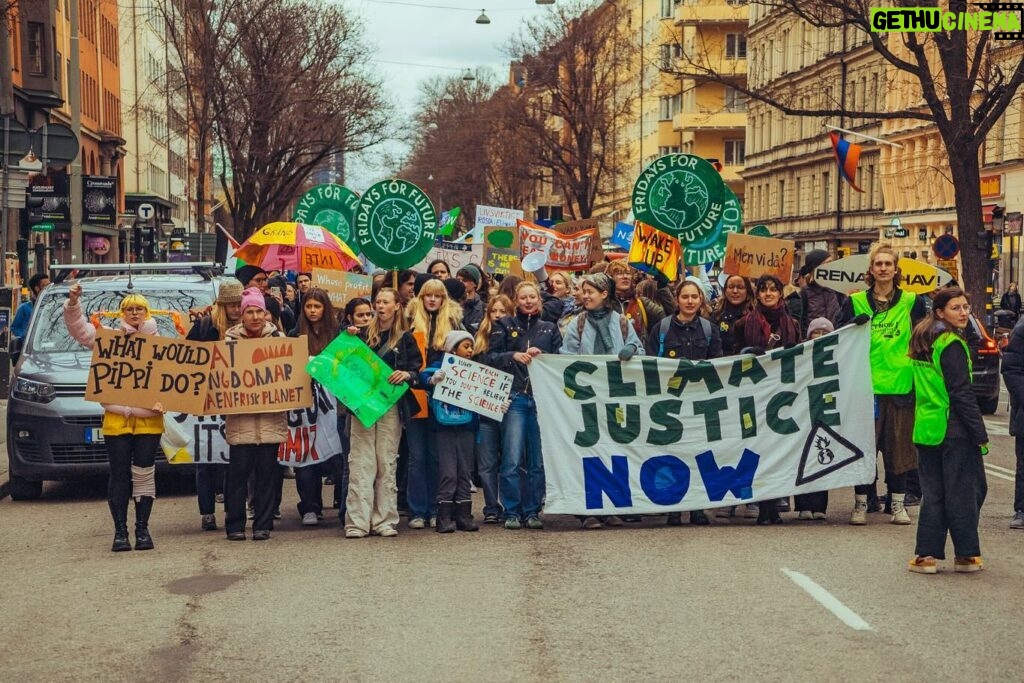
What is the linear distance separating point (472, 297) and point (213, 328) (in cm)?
508

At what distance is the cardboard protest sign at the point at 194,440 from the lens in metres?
12.1

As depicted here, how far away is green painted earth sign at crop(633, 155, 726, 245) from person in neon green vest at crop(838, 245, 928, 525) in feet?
16.1

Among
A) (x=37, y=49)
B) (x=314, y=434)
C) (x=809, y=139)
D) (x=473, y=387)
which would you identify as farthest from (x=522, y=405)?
(x=809, y=139)

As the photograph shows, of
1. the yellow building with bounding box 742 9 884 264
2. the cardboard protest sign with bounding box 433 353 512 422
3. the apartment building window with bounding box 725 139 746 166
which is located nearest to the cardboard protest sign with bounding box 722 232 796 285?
the cardboard protest sign with bounding box 433 353 512 422

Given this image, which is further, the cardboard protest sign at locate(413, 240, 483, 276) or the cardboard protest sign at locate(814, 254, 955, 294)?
the cardboard protest sign at locate(413, 240, 483, 276)

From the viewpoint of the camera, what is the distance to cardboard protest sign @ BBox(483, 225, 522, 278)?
23.0 metres

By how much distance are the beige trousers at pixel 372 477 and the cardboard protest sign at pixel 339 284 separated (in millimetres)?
5834

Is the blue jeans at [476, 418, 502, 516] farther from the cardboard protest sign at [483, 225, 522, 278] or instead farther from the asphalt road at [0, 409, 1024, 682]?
the cardboard protest sign at [483, 225, 522, 278]

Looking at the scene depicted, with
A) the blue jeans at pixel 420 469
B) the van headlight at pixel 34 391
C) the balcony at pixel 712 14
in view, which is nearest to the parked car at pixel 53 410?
the van headlight at pixel 34 391

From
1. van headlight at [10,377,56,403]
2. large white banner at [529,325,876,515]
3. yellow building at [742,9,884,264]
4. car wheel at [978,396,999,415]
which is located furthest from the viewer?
yellow building at [742,9,884,264]

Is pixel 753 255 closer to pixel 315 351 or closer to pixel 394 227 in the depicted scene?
pixel 394 227

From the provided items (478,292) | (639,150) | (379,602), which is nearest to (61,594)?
(379,602)

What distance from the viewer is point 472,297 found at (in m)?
16.7

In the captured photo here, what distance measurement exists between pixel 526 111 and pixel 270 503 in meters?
56.6
